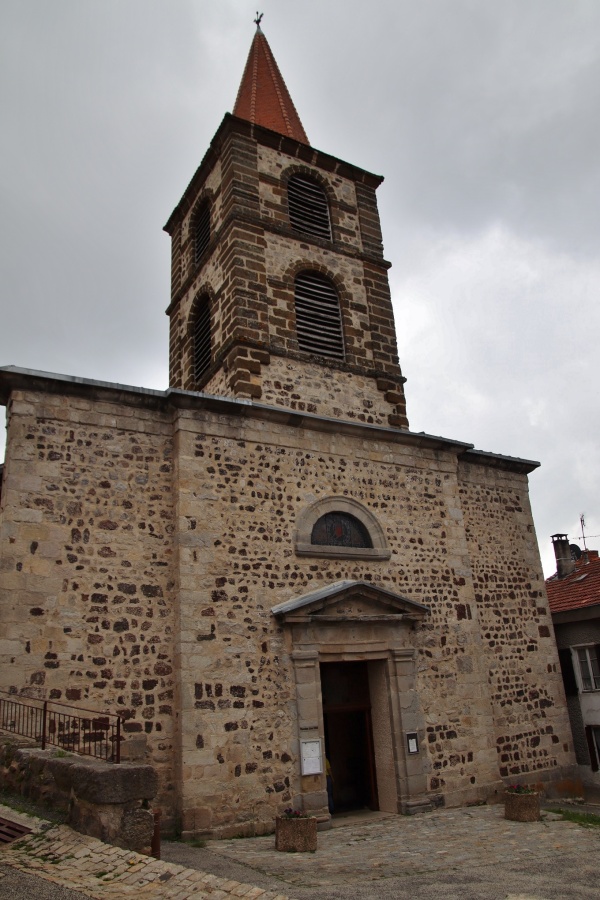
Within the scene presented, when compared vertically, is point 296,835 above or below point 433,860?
above

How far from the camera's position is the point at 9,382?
9.45 metres

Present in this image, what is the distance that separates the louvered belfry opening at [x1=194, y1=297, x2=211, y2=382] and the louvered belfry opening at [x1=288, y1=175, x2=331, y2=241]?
2579 mm

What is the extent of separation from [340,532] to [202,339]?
213 inches

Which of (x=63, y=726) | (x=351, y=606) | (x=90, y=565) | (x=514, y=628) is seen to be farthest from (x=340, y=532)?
(x=63, y=726)

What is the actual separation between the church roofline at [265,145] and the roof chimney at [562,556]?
10.1 meters

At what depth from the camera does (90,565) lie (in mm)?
9219

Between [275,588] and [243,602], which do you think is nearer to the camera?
[243,602]

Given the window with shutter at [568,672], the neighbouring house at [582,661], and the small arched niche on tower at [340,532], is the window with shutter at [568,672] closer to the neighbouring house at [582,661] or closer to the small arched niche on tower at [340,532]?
the neighbouring house at [582,661]

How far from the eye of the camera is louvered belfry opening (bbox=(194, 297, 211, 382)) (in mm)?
13930

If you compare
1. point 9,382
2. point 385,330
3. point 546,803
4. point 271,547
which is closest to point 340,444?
point 271,547

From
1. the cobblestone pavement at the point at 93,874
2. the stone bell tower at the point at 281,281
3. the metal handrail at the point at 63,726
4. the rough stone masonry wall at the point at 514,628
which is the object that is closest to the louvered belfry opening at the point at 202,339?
the stone bell tower at the point at 281,281

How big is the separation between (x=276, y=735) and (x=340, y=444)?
489cm

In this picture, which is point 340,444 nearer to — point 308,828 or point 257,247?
point 257,247

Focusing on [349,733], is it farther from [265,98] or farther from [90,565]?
[265,98]
